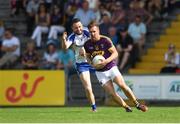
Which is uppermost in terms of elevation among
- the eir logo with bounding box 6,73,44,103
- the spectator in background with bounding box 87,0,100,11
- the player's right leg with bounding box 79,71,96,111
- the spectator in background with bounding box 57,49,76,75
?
the spectator in background with bounding box 87,0,100,11

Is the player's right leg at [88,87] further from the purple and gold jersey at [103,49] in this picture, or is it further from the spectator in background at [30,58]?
the spectator in background at [30,58]

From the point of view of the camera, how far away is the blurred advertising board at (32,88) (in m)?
23.5

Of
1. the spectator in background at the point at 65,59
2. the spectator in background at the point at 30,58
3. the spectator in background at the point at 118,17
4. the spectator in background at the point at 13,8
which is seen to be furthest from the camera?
the spectator in background at the point at 13,8

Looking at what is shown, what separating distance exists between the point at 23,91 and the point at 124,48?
3.98 m

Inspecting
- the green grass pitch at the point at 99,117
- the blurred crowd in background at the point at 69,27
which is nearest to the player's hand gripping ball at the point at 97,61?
the green grass pitch at the point at 99,117

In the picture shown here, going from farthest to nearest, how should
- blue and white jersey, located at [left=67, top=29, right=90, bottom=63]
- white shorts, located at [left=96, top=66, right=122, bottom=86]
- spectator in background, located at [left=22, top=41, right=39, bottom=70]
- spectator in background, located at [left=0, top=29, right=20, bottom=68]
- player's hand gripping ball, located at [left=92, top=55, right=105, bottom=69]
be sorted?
spectator in background, located at [left=0, top=29, right=20, bottom=68], spectator in background, located at [left=22, top=41, right=39, bottom=70], blue and white jersey, located at [left=67, top=29, right=90, bottom=63], white shorts, located at [left=96, top=66, right=122, bottom=86], player's hand gripping ball, located at [left=92, top=55, right=105, bottom=69]

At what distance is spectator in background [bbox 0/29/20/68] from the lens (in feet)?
87.0

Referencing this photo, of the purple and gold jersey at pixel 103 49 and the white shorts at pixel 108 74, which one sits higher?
the purple and gold jersey at pixel 103 49

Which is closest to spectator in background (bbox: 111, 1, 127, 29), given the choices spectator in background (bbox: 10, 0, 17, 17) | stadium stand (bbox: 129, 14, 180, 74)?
stadium stand (bbox: 129, 14, 180, 74)

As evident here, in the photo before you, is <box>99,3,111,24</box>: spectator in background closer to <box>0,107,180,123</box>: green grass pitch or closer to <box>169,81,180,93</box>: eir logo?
<box>169,81,180,93</box>: eir logo

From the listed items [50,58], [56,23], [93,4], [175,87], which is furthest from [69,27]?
[175,87]

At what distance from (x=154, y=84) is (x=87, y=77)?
5.27 m

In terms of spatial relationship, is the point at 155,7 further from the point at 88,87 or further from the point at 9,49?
the point at 88,87

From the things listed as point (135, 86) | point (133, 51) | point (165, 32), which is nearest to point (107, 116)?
point (135, 86)
